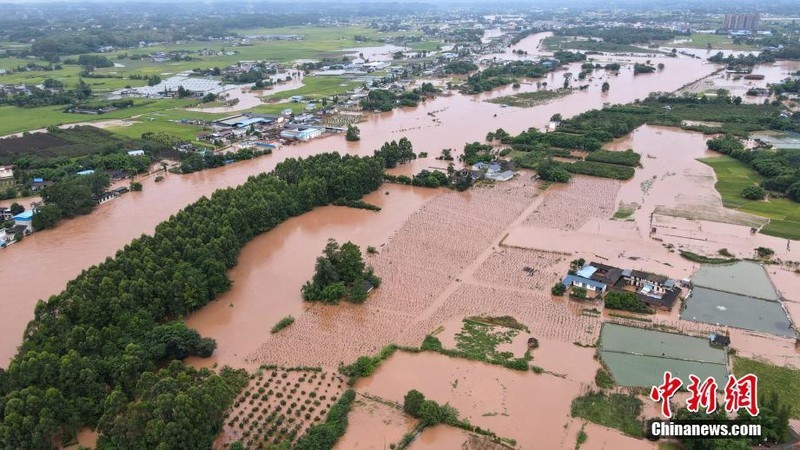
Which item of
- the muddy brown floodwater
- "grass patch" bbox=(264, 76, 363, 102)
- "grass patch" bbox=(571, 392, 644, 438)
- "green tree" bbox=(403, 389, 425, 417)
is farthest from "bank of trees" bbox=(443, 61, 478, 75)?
"green tree" bbox=(403, 389, 425, 417)

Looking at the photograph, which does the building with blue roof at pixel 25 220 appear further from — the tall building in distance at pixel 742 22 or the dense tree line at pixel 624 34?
the tall building in distance at pixel 742 22

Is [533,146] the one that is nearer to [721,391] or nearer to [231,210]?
[231,210]

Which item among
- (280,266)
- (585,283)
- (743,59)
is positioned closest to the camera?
(585,283)

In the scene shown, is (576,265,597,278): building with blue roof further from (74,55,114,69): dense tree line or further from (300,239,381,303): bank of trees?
(74,55,114,69): dense tree line

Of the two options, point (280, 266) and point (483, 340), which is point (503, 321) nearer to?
point (483, 340)

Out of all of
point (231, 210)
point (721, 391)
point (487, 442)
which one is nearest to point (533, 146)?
point (231, 210)

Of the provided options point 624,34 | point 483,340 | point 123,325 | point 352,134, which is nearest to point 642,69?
point 624,34

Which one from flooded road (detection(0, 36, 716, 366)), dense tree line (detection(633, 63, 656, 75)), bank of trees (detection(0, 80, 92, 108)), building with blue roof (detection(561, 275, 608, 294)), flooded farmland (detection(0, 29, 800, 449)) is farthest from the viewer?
dense tree line (detection(633, 63, 656, 75))
